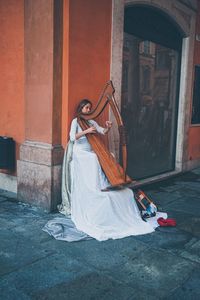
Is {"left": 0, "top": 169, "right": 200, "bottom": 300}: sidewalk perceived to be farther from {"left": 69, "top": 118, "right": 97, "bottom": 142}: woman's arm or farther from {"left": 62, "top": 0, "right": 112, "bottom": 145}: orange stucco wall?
{"left": 62, "top": 0, "right": 112, "bottom": 145}: orange stucco wall

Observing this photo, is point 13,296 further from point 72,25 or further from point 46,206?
point 72,25

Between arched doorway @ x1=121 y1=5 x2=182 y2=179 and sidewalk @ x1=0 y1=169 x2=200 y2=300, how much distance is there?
8.62 feet

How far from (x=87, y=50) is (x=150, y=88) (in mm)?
2578

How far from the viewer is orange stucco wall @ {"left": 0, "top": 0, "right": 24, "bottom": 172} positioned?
5398 mm

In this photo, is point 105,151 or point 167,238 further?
point 105,151

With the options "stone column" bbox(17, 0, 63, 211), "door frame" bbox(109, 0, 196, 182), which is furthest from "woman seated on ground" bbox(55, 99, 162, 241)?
"door frame" bbox(109, 0, 196, 182)

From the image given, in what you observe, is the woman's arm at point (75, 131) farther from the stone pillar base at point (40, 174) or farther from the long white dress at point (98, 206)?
the stone pillar base at point (40, 174)

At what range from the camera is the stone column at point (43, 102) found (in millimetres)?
4797

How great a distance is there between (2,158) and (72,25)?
2485 mm

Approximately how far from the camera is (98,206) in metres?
4.29

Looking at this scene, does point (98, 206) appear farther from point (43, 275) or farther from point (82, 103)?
point (82, 103)

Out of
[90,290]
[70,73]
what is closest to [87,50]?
[70,73]

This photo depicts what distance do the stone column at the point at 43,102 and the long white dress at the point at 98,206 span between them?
0.45 m

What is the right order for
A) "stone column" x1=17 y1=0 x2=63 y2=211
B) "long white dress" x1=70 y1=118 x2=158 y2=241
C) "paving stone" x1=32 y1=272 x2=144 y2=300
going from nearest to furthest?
1. "paving stone" x1=32 y1=272 x2=144 y2=300
2. "long white dress" x1=70 y1=118 x2=158 y2=241
3. "stone column" x1=17 y1=0 x2=63 y2=211
